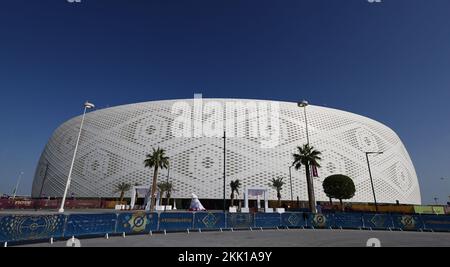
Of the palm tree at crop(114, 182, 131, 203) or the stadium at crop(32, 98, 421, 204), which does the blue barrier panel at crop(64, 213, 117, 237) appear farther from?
the palm tree at crop(114, 182, 131, 203)

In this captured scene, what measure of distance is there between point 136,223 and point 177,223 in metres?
2.85

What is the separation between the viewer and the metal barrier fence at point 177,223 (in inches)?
417

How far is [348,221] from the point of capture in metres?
20.1

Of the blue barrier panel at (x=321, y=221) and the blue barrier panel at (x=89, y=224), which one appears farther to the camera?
the blue barrier panel at (x=321, y=221)

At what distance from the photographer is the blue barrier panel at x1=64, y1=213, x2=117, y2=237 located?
469 inches

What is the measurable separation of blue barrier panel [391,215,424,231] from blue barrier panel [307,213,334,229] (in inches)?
186

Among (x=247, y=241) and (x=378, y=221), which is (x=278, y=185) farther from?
(x=247, y=241)

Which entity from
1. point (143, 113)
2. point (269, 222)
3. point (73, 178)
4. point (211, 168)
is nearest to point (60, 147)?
point (73, 178)

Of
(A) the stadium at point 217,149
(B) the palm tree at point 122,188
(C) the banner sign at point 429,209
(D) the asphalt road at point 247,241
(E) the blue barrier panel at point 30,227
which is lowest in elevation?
(D) the asphalt road at point 247,241

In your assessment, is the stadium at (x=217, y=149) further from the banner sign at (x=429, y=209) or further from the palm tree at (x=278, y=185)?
the banner sign at (x=429, y=209)

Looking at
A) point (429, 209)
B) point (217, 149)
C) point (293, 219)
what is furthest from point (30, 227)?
point (217, 149)

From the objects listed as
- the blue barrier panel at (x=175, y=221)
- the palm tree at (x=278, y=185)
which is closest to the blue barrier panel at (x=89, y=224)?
the blue barrier panel at (x=175, y=221)

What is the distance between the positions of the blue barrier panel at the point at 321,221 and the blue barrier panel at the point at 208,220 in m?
7.99

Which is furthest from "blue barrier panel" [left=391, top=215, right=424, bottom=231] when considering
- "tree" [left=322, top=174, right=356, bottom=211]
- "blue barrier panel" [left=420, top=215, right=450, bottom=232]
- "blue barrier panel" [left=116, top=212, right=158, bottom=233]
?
"tree" [left=322, top=174, right=356, bottom=211]
